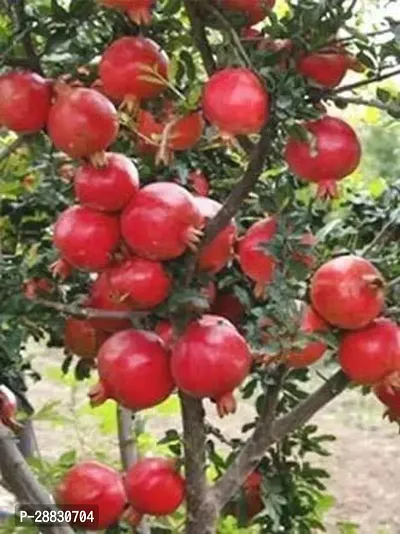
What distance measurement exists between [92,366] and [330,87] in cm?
45

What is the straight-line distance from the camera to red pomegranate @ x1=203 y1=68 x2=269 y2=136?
0.71m

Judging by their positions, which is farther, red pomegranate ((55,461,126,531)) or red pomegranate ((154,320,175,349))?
red pomegranate ((55,461,126,531))

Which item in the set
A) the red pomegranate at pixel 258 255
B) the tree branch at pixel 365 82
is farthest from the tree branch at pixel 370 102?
the red pomegranate at pixel 258 255

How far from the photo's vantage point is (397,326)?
0.86m

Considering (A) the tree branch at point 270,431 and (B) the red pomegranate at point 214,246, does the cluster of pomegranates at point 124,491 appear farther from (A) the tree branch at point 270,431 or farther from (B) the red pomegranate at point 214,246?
(B) the red pomegranate at point 214,246

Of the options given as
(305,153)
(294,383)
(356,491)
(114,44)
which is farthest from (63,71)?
(356,491)

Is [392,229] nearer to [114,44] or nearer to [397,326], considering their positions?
[397,326]

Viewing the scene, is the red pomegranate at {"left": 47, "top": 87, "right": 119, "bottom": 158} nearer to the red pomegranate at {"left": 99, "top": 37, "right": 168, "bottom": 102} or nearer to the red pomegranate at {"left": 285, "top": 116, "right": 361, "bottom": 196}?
the red pomegranate at {"left": 99, "top": 37, "right": 168, "bottom": 102}

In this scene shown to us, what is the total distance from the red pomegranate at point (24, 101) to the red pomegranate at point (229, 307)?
0.79ft

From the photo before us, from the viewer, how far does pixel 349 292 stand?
81 cm

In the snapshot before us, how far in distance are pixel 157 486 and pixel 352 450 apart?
8.72ft

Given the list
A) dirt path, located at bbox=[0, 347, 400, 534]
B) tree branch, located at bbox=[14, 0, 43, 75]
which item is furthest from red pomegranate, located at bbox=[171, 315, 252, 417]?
dirt path, located at bbox=[0, 347, 400, 534]

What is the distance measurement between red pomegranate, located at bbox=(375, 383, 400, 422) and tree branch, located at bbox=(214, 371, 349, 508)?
0.05 m

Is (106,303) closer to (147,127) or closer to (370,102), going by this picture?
(147,127)
